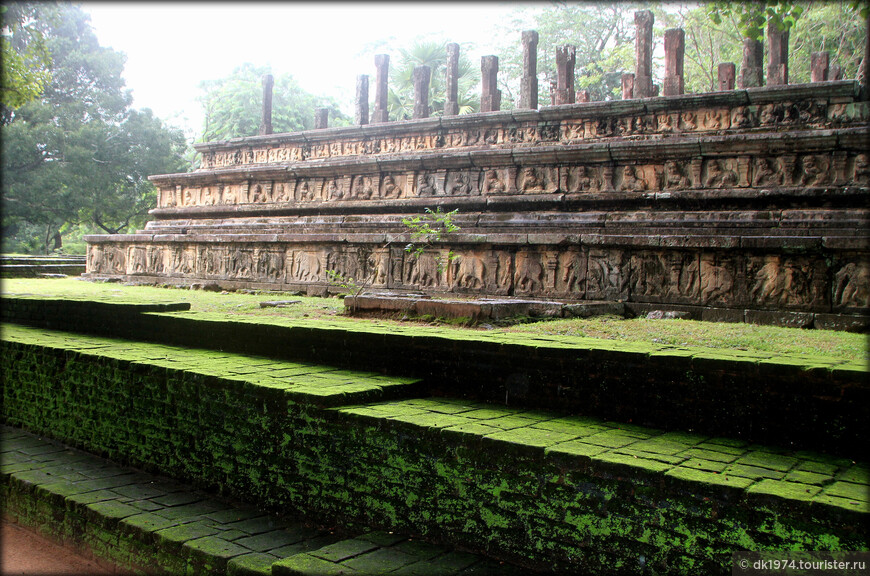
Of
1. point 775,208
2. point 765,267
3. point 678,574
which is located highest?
point 775,208

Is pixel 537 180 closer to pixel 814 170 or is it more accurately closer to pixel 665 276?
pixel 665 276

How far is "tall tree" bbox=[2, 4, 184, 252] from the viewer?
72.0 ft

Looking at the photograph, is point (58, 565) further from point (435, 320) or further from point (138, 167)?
point (138, 167)

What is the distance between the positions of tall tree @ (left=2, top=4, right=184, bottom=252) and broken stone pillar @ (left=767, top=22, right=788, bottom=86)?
66.9 ft

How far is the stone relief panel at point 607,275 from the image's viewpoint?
6.71m

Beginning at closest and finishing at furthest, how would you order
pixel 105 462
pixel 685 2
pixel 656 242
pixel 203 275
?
pixel 105 462 < pixel 656 242 < pixel 203 275 < pixel 685 2

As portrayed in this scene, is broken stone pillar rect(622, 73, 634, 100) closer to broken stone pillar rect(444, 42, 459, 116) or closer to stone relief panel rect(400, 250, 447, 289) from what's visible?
broken stone pillar rect(444, 42, 459, 116)

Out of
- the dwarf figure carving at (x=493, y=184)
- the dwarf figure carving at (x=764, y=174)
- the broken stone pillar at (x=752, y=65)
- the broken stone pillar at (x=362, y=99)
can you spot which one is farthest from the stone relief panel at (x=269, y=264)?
the broken stone pillar at (x=752, y=65)

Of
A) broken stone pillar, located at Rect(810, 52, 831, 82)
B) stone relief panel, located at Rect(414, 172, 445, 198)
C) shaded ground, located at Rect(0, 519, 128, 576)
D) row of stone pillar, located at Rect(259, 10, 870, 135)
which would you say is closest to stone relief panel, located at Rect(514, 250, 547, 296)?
stone relief panel, located at Rect(414, 172, 445, 198)

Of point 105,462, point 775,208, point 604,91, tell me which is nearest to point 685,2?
point 604,91

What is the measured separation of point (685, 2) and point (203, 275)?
17.7m

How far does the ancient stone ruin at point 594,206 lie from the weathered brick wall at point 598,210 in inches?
0.7

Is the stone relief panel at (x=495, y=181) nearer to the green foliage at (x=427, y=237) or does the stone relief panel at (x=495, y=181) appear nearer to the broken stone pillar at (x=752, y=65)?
the green foliage at (x=427, y=237)

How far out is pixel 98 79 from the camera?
25.8m
